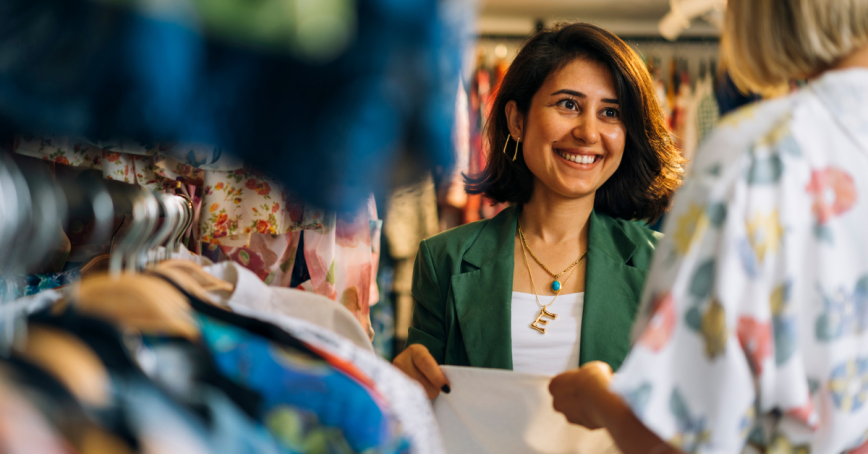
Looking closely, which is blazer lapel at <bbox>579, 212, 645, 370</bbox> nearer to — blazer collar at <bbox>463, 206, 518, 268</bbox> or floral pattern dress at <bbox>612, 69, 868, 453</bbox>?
blazer collar at <bbox>463, 206, 518, 268</bbox>

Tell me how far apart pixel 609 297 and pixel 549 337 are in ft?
0.50

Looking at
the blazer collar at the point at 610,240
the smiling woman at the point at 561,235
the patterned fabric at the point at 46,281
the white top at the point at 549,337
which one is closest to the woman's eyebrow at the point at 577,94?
the smiling woman at the point at 561,235

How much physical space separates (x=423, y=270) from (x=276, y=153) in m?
1.00

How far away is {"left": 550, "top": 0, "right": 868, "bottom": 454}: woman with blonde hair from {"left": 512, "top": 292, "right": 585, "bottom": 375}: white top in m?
0.61

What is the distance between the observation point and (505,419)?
1.10m

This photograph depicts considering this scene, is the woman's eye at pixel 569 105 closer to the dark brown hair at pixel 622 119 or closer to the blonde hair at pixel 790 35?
the dark brown hair at pixel 622 119

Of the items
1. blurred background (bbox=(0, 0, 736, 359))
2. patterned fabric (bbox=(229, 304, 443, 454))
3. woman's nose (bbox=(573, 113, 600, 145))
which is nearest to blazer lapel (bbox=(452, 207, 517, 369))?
woman's nose (bbox=(573, 113, 600, 145))

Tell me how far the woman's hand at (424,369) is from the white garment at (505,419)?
0.02 metres

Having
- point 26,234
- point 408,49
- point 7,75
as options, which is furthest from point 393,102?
point 26,234

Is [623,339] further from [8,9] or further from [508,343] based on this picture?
[8,9]

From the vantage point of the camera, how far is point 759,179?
622mm

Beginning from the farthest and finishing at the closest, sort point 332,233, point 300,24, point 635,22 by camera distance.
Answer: point 635,22
point 332,233
point 300,24

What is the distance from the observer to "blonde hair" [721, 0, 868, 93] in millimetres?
646

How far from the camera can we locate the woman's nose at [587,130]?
51.1 inches
